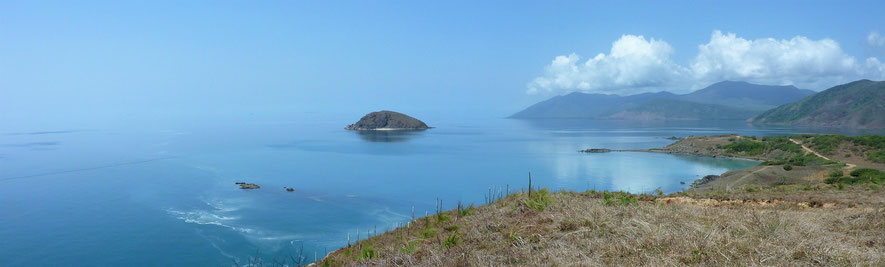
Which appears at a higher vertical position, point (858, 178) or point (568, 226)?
point (568, 226)

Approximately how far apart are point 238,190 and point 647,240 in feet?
154

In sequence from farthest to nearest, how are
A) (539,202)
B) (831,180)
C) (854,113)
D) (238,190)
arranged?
(854,113) < (238,190) < (831,180) < (539,202)

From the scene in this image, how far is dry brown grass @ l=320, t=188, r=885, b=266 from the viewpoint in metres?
6.44

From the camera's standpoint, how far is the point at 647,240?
733cm

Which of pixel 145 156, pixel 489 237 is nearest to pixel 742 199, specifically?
pixel 489 237

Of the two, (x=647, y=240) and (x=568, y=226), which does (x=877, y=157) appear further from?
(x=647, y=240)

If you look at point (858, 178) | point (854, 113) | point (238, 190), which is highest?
point (854, 113)

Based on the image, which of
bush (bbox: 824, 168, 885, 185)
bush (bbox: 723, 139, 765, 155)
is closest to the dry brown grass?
bush (bbox: 824, 168, 885, 185)

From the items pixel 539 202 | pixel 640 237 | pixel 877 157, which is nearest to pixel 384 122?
pixel 877 157

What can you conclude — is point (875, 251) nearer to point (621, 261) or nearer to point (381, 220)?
point (621, 261)

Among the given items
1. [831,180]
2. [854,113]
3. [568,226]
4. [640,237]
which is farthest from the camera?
[854,113]

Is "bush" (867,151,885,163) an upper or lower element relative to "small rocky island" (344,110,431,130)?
lower

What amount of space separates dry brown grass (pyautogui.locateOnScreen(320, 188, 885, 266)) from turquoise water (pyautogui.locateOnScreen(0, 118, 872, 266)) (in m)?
14.3

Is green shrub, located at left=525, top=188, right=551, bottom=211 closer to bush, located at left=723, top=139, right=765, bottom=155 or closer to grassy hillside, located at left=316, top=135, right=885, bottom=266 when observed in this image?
grassy hillside, located at left=316, top=135, right=885, bottom=266
